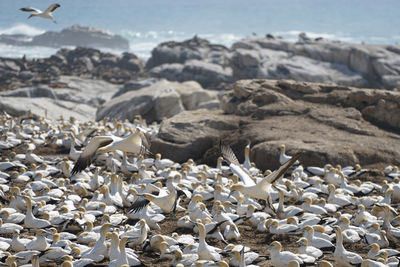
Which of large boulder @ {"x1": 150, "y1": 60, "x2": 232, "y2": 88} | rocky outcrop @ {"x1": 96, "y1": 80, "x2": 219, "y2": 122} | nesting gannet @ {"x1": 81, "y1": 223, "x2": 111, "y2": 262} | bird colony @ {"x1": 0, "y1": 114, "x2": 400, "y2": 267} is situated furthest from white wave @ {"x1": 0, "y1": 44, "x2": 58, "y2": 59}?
nesting gannet @ {"x1": 81, "y1": 223, "x2": 111, "y2": 262}

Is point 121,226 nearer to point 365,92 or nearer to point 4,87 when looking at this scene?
point 365,92

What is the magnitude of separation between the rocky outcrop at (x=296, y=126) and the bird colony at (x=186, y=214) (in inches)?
31.9

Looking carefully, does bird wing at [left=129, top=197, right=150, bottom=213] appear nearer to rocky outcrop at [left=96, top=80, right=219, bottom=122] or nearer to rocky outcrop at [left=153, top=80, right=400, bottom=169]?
rocky outcrop at [left=153, top=80, right=400, bottom=169]

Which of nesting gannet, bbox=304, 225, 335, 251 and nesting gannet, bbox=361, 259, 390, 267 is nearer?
nesting gannet, bbox=361, 259, 390, 267

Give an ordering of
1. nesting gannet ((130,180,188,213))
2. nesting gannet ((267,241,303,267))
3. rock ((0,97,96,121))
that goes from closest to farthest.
Result: nesting gannet ((267,241,303,267)), nesting gannet ((130,180,188,213)), rock ((0,97,96,121))

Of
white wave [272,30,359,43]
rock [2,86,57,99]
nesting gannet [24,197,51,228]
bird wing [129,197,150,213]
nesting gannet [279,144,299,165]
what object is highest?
bird wing [129,197,150,213]

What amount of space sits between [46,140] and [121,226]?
8009 millimetres

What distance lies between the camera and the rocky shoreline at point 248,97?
14703mm

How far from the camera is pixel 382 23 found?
91.9 m

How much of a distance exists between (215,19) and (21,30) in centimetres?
3879

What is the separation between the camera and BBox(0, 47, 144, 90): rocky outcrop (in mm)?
35688

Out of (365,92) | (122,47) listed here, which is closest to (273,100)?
(365,92)

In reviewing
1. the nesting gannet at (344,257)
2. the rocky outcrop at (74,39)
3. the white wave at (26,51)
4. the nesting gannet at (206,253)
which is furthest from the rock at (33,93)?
the rocky outcrop at (74,39)

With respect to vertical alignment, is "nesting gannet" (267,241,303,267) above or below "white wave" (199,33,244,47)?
above
